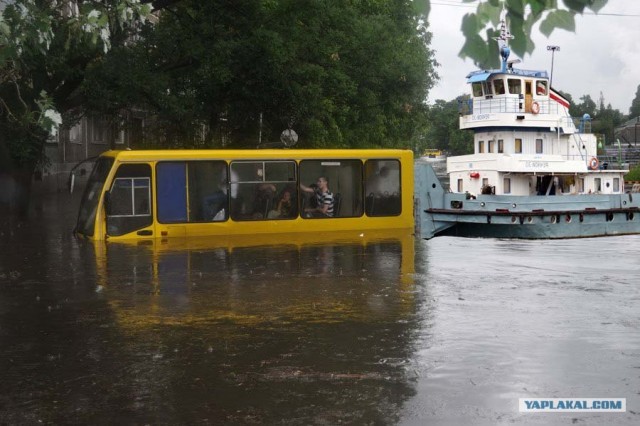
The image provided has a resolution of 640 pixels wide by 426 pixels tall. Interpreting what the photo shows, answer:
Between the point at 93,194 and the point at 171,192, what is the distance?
1.73 meters

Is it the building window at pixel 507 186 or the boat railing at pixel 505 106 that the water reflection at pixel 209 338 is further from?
the boat railing at pixel 505 106

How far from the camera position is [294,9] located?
32.1 meters

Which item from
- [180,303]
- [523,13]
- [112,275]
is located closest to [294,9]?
[112,275]

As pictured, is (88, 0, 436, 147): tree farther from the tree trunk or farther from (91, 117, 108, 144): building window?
(91, 117, 108, 144): building window

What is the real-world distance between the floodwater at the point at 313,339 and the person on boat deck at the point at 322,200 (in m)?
5.55

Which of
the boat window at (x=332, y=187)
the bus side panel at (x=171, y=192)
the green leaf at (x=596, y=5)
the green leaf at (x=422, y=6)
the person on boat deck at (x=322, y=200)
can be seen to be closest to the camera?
the green leaf at (x=596, y=5)

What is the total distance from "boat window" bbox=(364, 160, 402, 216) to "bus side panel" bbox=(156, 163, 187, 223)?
4.70 m

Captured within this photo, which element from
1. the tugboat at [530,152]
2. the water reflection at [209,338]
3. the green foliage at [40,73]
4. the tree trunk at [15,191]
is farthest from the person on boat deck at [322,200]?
the tree trunk at [15,191]

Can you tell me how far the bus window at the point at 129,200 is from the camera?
22438 millimetres

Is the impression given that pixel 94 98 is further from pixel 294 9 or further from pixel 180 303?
pixel 180 303

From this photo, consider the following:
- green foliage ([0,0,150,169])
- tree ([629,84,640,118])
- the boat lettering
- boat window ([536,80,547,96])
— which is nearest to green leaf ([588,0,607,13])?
green foliage ([0,0,150,169])

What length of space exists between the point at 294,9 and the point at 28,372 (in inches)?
970

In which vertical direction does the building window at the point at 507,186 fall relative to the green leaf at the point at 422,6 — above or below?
below

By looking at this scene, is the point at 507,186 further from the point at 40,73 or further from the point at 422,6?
the point at 422,6
